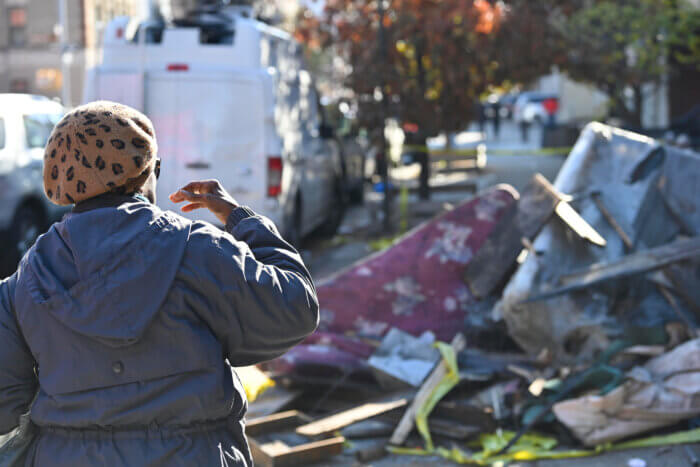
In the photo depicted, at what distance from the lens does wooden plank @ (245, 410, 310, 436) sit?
17.4ft

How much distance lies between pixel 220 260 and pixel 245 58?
27.2ft

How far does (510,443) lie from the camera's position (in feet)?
16.6

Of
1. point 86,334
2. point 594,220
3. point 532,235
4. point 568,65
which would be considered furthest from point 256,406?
point 568,65

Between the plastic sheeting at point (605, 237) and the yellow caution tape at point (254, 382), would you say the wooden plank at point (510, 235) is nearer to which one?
the plastic sheeting at point (605, 237)

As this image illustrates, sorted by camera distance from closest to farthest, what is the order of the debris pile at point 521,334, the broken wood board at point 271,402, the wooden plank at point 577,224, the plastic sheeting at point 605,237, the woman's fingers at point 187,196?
the woman's fingers at point 187,196, the debris pile at point 521,334, the wooden plank at point 577,224, the broken wood board at point 271,402, the plastic sheeting at point 605,237

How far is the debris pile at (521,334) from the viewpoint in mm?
5145

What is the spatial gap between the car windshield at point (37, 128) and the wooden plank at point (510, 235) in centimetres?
606

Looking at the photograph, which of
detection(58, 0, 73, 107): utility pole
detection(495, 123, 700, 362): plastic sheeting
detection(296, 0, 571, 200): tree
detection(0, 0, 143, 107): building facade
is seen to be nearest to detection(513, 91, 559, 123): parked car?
detection(58, 0, 73, 107): utility pole

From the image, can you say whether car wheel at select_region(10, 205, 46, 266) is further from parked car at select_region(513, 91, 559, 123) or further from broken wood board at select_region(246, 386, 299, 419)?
parked car at select_region(513, 91, 559, 123)

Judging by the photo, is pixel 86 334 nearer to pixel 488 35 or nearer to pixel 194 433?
pixel 194 433

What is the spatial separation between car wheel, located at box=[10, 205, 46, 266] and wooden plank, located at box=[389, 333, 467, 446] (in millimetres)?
5746

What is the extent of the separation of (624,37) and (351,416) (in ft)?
37.1

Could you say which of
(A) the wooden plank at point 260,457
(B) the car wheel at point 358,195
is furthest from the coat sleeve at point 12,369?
(B) the car wheel at point 358,195

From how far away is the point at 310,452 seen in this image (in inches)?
198
